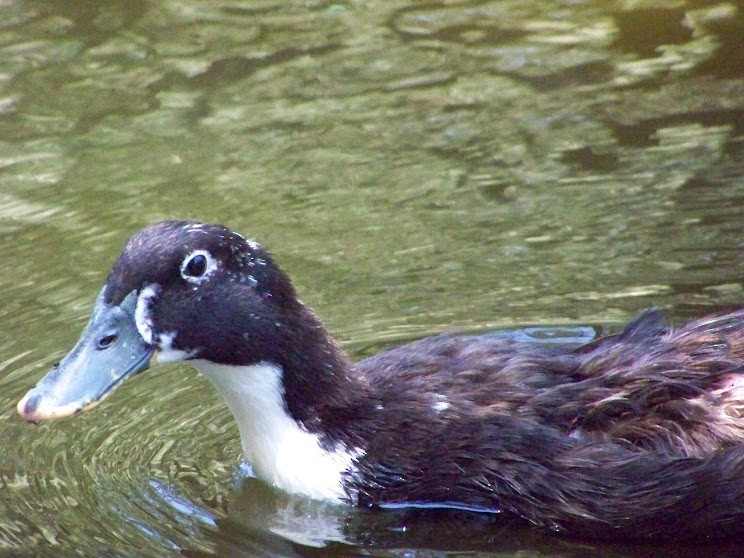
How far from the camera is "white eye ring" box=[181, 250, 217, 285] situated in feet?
23.7

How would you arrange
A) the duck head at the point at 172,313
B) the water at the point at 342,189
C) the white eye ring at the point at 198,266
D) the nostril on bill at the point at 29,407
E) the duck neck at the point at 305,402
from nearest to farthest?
the nostril on bill at the point at 29,407
the duck head at the point at 172,313
the white eye ring at the point at 198,266
the duck neck at the point at 305,402
the water at the point at 342,189

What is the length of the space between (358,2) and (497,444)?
7.26m

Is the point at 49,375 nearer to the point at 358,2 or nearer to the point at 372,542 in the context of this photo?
the point at 372,542

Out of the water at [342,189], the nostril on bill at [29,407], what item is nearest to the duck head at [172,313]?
the nostril on bill at [29,407]

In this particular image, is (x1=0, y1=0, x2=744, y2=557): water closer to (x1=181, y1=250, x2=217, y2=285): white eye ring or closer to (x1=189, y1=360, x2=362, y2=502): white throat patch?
(x1=189, y1=360, x2=362, y2=502): white throat patch

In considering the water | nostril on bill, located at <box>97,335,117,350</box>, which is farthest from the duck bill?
the water

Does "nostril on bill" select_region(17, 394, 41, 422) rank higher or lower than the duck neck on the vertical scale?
higher

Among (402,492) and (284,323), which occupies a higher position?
(284,323)

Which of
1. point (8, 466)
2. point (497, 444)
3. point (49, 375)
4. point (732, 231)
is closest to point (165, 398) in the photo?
point (8, 466)

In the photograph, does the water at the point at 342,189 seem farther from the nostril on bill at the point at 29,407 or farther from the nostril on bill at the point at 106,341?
the nostril on bill at the point at 106,341

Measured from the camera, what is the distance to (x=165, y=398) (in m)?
8.78

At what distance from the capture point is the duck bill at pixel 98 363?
6980mm

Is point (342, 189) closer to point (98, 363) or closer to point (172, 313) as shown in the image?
point (172, 313)

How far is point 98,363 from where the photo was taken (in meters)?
7.07
